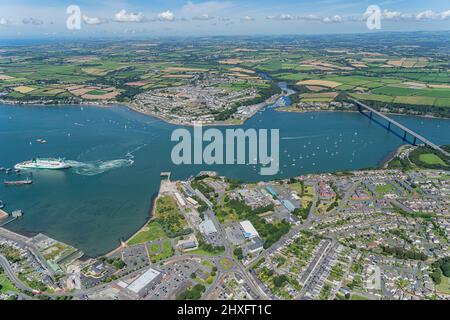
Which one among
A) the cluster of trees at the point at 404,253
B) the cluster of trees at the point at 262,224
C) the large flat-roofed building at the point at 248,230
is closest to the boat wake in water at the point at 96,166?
the cluster of trees at the point at 262,224

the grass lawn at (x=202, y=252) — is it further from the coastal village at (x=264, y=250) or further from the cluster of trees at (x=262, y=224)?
the cluster of trees at (x=262, y=224)

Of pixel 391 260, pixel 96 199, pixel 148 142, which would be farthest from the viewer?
pixel 148 142

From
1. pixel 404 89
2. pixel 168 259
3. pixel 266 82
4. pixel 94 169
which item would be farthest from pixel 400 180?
pixel 266 82

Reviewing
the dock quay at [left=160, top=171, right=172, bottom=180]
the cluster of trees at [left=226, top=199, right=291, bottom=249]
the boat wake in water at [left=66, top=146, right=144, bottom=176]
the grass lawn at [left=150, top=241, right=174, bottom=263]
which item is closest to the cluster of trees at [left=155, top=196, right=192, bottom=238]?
the grass lawn at [left=150, top=241, right=174, bottom=263]

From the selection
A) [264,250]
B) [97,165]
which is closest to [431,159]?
[264,250]

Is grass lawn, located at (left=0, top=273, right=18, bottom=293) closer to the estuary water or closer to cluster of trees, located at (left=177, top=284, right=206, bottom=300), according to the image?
the estuary water
